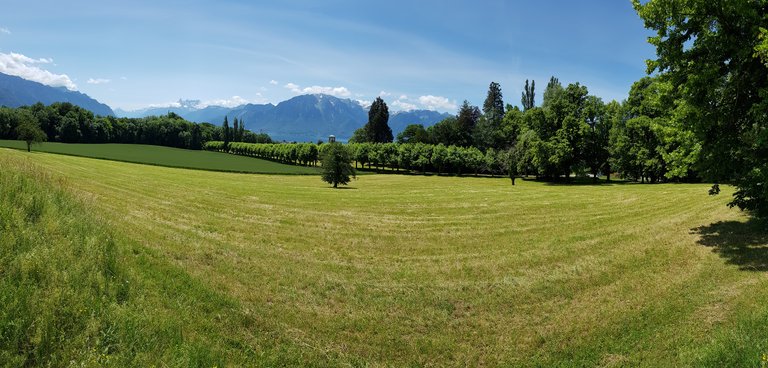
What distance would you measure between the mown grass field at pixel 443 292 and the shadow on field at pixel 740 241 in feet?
0.25

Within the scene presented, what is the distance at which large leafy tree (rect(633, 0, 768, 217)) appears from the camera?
43.6 feet

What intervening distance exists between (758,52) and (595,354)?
35.6 ft

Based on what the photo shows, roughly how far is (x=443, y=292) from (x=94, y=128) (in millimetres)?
180919

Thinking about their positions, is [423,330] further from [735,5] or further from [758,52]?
[735,5]

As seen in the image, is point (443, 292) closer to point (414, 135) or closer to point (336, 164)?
point (336, 164)

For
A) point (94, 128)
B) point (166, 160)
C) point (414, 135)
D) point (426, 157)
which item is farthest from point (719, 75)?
point (94, 128)

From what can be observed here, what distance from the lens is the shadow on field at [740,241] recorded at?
1212 centimetres

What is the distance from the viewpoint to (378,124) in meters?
155

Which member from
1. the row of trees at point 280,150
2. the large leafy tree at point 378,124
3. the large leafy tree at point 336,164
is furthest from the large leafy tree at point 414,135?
the large leafy tree at point 336,164

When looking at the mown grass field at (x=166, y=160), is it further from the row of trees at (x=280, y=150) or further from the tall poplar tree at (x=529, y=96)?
the tall poplar tree at (x=529, y=96)

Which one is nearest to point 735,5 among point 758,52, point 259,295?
point 758,52

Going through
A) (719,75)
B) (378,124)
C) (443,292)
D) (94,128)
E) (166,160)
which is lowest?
(443,292)

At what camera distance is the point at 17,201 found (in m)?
8.55

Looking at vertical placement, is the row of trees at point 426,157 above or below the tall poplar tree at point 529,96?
below
